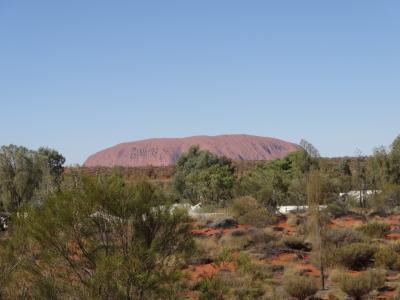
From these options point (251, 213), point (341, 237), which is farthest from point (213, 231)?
point (341, 237)

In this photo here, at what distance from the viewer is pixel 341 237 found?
24172 millimetres

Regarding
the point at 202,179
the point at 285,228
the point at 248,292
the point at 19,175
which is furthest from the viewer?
the point at 202,179

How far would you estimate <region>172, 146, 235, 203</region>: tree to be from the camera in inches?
1650

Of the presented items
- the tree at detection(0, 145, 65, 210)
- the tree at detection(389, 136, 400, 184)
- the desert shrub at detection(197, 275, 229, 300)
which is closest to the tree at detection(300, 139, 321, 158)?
the tree at detection(389, 136, 400, 184)

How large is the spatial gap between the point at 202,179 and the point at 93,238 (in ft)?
106

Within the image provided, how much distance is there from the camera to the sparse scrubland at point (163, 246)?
10.6m

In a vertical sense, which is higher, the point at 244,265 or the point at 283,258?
the point at 244,265

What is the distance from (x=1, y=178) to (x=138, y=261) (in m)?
26.5

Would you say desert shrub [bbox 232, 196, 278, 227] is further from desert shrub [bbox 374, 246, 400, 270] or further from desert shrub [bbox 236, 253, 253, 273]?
desert shrub [bbox 236, 253, 253, 273]

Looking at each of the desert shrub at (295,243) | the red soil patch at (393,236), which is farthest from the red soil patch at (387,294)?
the red soil patch at (393,236)

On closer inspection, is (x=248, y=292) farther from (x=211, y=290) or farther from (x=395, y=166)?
(x=395, y=166)

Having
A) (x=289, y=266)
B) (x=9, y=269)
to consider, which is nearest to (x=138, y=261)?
(x=9, y=269)

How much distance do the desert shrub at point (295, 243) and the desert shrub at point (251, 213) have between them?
5633 mm

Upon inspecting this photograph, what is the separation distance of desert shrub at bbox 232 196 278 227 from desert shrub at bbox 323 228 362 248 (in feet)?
22.3
